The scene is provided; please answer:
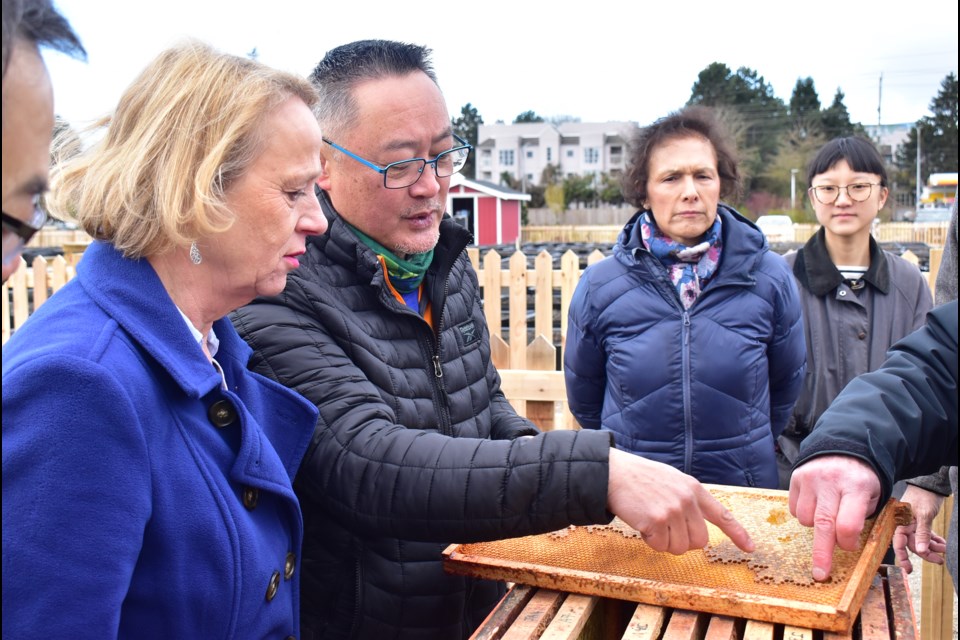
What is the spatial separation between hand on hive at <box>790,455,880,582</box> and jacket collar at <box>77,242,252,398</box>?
4.25 feet

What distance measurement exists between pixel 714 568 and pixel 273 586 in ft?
3.16

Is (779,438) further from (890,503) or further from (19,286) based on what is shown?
(19,286)

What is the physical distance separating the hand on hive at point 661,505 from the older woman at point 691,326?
1.56 m

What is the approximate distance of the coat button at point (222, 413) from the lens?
64.1 inches

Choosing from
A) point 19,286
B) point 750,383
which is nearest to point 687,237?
point 750,383

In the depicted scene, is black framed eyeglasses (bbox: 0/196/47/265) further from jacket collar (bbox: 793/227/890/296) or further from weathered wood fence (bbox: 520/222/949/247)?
weathered wood fence (bbox: 520/222/949/247)

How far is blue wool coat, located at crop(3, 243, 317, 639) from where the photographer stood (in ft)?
4.24

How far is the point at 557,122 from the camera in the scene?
94562 mm

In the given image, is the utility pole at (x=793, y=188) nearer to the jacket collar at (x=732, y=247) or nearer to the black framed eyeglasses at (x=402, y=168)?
the jacket collar at (x=732, y=247)

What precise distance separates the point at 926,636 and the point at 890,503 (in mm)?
2518

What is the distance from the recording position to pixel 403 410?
211 centimetres

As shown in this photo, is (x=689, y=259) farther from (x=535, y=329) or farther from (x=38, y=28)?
(x=535, y=329)

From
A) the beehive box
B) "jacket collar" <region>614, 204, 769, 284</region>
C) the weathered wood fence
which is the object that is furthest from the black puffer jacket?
the weathered wood fence

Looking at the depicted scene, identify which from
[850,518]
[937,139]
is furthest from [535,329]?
[937,139]
